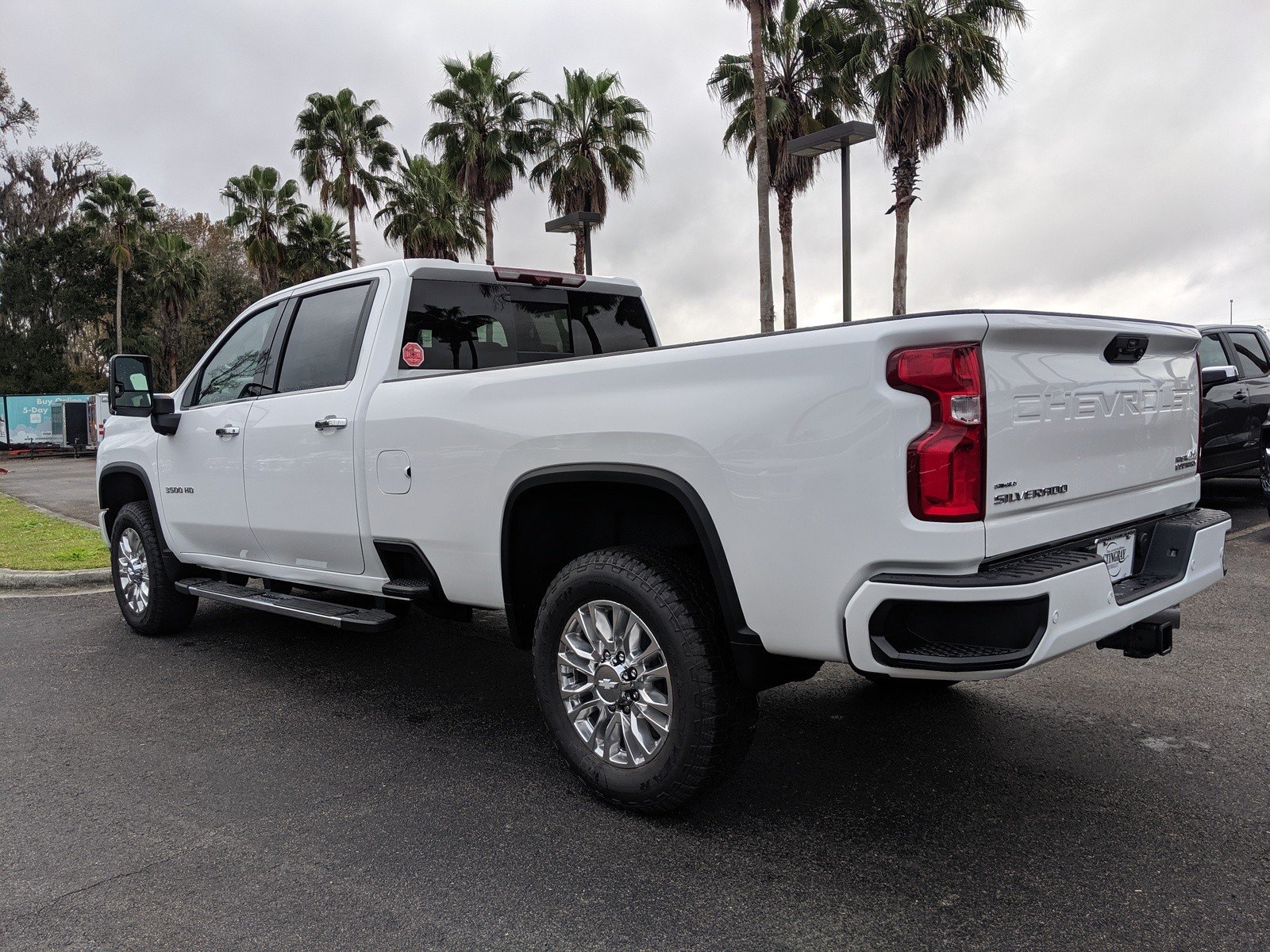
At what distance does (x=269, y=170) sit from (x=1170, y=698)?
126 ft

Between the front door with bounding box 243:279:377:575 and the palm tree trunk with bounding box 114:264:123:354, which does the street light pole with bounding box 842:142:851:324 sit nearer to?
the front door with bounding box 243:279:377:575

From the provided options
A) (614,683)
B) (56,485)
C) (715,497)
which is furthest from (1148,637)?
(56,485)

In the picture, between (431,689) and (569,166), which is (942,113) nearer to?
(569,166)

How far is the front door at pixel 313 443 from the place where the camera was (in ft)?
13.9

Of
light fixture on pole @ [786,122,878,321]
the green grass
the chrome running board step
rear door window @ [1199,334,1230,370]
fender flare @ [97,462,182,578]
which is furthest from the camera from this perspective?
light fixture on pole @ [786,122,878,321]

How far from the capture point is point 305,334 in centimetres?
484

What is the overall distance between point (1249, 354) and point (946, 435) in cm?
957

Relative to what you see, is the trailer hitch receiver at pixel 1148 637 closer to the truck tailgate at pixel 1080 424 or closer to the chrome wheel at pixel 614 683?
the truck tailgate at pixel 1080 424

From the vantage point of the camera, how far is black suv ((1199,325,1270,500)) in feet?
30.9

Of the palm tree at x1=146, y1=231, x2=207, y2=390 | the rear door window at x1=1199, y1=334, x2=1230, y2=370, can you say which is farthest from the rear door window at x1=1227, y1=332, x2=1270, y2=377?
the palm tree at x1=146, y1=231, x2=207, y2=390

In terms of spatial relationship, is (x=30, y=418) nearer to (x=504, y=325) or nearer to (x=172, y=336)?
(x=172, y=336)

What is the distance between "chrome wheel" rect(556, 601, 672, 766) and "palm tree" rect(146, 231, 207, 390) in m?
45.1

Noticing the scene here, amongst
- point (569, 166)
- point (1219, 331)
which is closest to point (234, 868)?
point (1219, 331)

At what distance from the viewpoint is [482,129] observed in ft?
101
